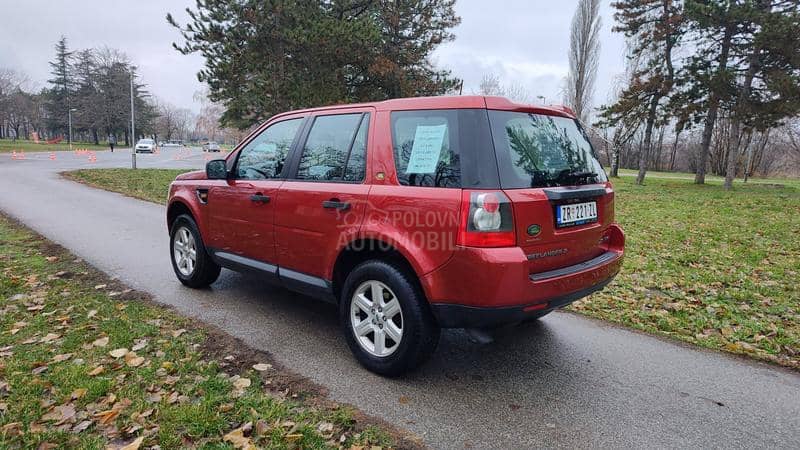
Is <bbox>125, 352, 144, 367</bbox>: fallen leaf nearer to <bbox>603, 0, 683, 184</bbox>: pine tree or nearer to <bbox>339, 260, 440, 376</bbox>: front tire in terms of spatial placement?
<bbox>339, 260, 440, 376</bbox>: front tire

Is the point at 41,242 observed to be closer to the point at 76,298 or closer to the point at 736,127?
the point at 76,298

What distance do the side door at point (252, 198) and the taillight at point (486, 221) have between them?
72.4 inches

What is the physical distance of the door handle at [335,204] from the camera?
3201 mm

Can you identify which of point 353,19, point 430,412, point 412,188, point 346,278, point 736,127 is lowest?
point 430,412

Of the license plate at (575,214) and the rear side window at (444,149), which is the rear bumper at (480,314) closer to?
the license plate at (575,214)

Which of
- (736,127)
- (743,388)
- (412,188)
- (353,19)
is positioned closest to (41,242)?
(412,188)

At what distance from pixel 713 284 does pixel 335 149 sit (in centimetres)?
504

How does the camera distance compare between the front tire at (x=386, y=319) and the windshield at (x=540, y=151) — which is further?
the front tire at (x=386, y=319)

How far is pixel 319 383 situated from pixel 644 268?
519 cm

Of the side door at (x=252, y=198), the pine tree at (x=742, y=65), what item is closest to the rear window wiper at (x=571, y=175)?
the side door at (x=252, y=198)

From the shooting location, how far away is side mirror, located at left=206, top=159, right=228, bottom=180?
4344 millimetres

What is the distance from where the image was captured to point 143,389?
2.88 m

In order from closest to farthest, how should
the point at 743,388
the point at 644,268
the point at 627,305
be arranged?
the point at 743,388 < the point at 627,305 < the point at 644,268

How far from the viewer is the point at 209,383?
2928 mm
